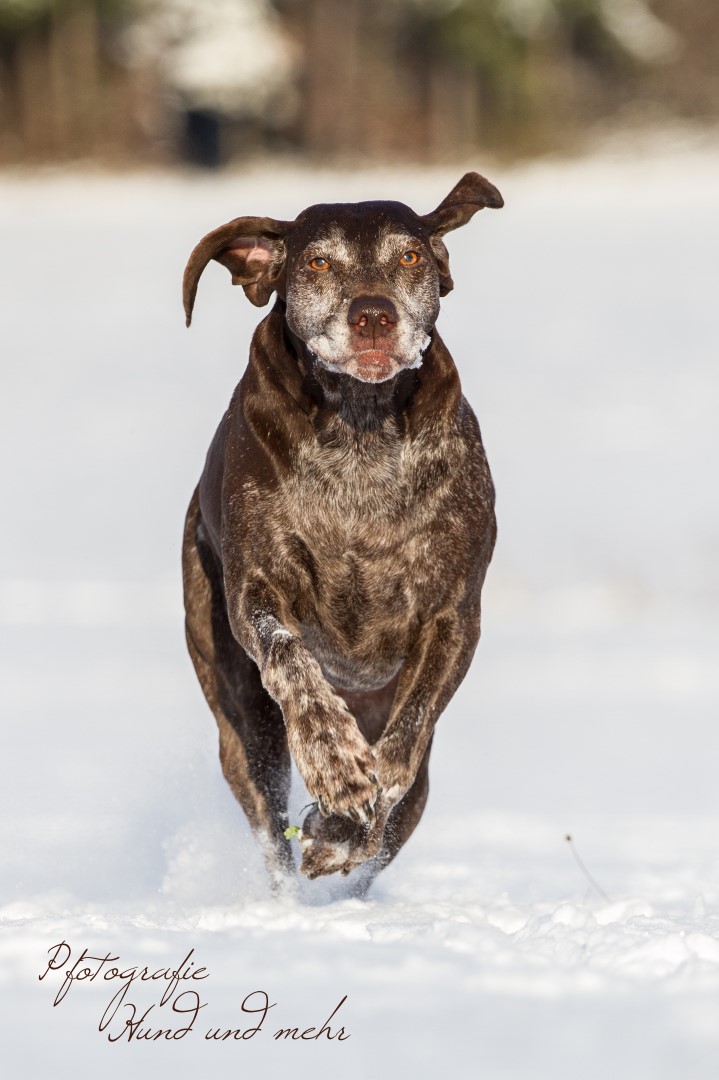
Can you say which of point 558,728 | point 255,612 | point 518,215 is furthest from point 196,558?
point 518,215

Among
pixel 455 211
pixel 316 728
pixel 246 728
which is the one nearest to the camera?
pixel 316 728

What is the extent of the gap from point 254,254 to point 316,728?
160 centimetres

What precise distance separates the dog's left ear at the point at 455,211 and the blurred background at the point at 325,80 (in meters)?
25.2

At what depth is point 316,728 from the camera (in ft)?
15.5

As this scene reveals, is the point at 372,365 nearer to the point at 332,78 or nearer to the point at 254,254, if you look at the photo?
the point at 254,254

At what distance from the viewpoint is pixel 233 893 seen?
571 centimetres

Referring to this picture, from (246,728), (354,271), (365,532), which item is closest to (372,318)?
(354,271)

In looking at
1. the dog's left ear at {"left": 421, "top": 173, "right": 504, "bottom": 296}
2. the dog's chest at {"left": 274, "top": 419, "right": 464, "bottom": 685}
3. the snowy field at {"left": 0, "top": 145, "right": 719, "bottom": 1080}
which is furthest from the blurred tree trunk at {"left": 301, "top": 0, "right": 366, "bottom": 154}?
the dog's chest at {"left": 274, "top": 419, "right": 464, "bottom": 685}

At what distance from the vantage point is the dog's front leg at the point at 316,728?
Result: 4.68 meters

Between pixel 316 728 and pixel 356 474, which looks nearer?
pixel 316 728

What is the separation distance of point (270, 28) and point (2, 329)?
10819 millimetres

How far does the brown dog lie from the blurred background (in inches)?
1005

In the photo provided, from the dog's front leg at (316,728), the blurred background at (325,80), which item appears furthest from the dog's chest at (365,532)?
the blurred background at (325,80)

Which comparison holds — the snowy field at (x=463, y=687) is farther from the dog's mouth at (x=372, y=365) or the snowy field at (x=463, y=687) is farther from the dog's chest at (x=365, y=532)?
the dog's mouth at (x=372, y=365)
